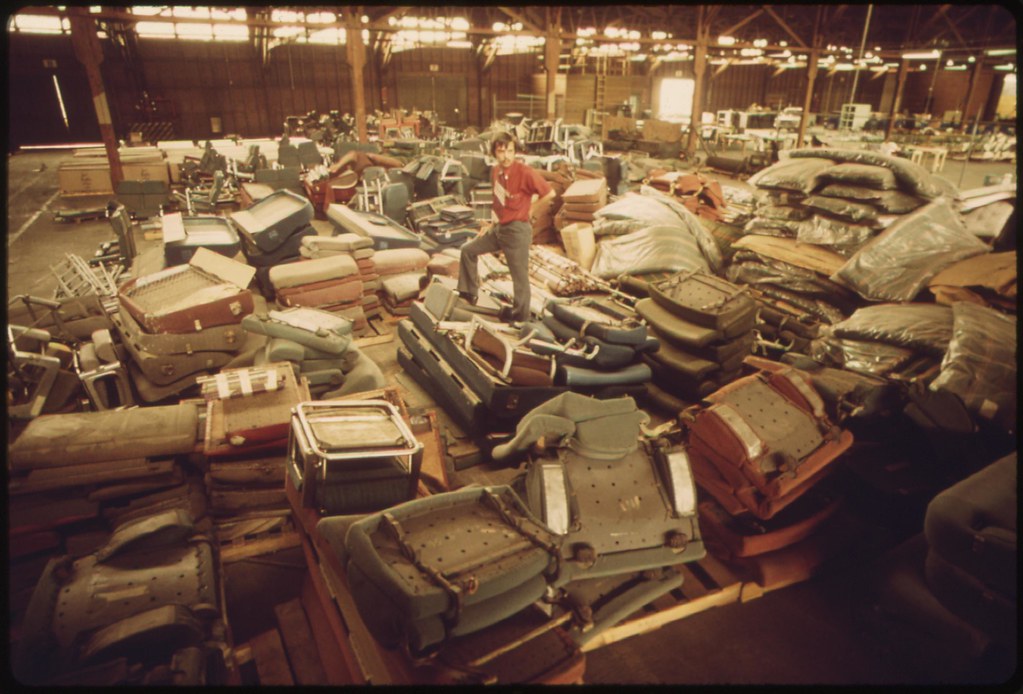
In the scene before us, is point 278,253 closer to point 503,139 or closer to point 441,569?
point 503,139

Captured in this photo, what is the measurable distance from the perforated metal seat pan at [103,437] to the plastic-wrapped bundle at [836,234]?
260 inches

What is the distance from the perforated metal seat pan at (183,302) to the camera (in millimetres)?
4254

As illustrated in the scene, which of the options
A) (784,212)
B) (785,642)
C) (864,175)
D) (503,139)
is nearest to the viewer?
(785,642)

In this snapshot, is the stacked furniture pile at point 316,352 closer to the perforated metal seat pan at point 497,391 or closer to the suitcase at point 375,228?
the perforated metal seat pan at point 497,391

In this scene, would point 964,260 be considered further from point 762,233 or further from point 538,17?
point 538,17

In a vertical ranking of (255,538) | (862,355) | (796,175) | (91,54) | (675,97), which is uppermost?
(91,54)

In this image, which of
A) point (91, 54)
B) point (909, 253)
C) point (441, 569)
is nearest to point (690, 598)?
point (441, 569)

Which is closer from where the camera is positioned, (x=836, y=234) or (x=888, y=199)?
(x=888, y=199)

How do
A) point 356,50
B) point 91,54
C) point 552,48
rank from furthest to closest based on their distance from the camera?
point 552,48 < point 356,50 < point 91,54

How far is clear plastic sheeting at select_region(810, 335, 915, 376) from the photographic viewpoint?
4762mm

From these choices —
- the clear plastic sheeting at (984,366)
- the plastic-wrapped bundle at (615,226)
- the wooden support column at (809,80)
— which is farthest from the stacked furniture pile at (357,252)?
the wooden support column at (809,80)

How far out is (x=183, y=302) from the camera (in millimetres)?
4391

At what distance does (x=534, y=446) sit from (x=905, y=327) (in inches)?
153

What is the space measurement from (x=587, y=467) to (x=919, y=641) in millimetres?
1728
